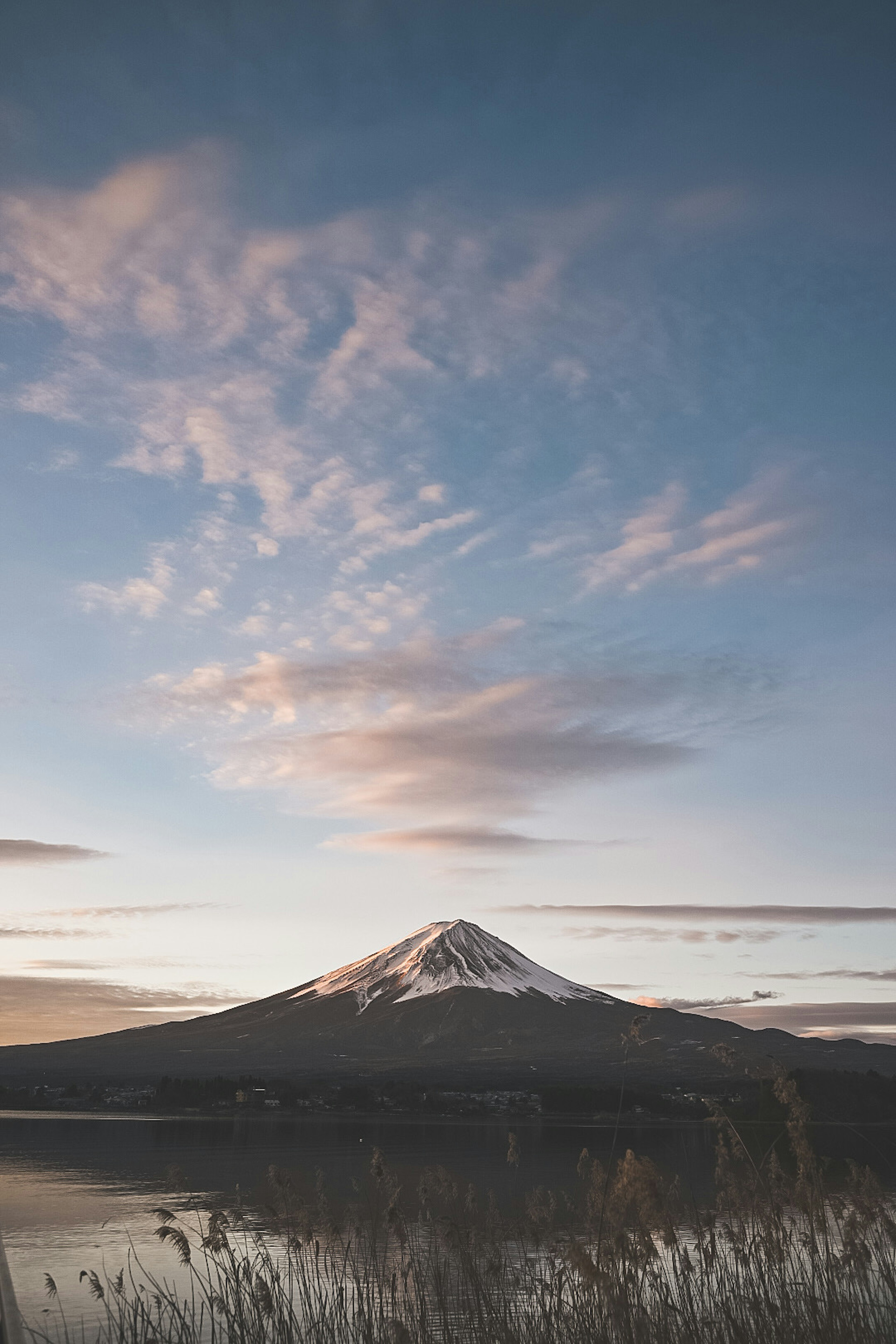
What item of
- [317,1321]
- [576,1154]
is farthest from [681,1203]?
[576,1154]

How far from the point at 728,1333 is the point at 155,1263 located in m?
23.8

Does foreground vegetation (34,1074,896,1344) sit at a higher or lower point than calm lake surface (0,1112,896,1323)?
higher

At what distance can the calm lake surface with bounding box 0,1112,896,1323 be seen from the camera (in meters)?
30.2

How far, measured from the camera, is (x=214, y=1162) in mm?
61625

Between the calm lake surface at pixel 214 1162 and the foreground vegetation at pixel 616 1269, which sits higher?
the foreground vegetation at pixel 616 1269

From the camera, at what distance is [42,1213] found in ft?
130

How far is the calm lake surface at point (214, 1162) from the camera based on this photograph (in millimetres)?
30156

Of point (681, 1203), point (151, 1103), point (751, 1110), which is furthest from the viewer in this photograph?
point (151, 1103)

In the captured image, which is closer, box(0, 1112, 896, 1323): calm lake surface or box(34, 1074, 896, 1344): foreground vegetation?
box(34, 1074, 896, 1344): foreground vegetation

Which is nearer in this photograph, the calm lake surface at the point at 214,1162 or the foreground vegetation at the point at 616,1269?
the foreground vegetation at the point at 616,1269

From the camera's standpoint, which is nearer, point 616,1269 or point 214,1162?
point 616,1269

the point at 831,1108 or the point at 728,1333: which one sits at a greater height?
the point at 728,1333

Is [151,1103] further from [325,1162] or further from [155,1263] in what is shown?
[155,1263]

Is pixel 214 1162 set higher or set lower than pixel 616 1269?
lower
